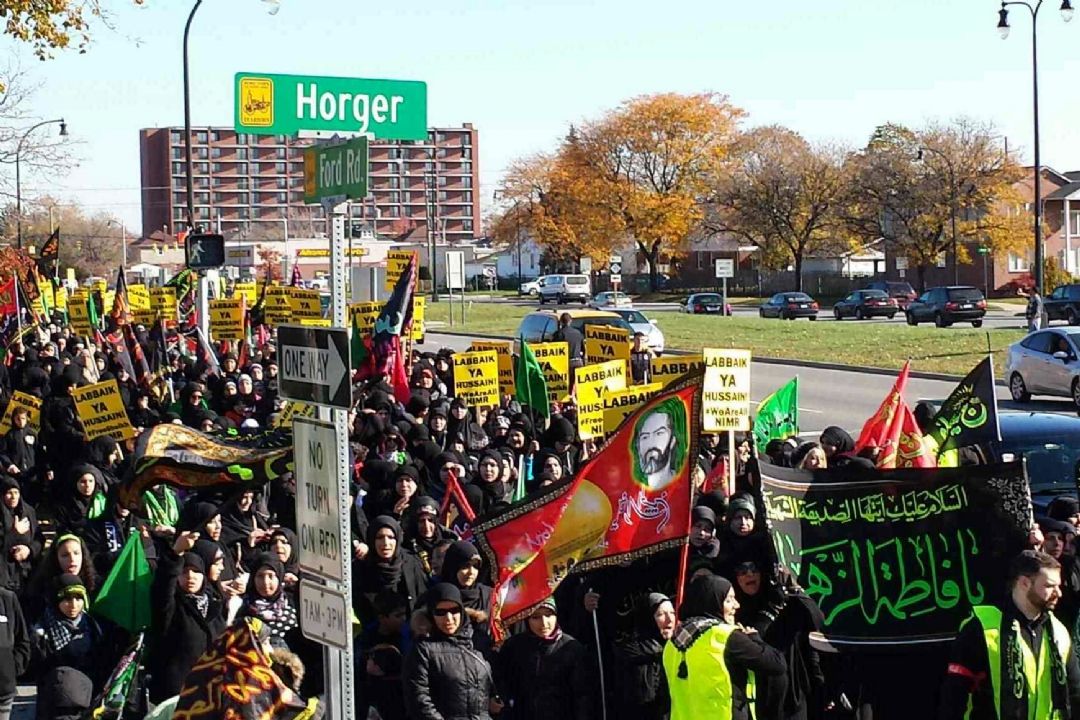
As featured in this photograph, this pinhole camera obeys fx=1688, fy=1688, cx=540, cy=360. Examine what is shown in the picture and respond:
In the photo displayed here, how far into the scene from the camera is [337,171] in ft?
19.9

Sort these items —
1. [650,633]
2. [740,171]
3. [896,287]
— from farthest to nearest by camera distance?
[740,171]
[896,287]
[650,633]

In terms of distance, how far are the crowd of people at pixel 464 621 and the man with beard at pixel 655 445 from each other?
36cm

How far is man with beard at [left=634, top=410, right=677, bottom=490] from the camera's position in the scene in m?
7.65

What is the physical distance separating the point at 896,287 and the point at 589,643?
6088 centimetres

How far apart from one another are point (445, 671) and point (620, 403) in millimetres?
6059

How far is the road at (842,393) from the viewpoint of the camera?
2502 cm

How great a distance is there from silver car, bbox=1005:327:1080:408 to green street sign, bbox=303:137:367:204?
20.0 metres

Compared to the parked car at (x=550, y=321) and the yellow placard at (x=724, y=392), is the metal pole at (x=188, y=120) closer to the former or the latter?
the parked car at (x=550, y=321)

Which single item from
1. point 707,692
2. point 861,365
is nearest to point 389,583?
point 707,692

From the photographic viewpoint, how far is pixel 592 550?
7.75m

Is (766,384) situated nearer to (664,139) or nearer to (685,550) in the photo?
(685,550)

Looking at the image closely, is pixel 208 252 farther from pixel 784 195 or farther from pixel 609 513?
pixel 784 195

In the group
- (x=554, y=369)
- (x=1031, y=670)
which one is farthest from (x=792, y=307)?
(x=1031, y=670)

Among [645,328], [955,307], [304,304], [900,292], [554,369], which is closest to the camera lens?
[554,369]
